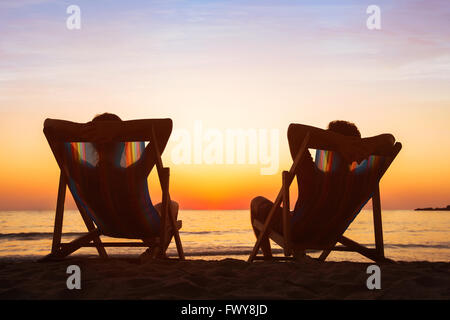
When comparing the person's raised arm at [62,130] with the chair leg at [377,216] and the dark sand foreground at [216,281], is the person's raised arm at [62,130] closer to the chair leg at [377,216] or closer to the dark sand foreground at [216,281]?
the dark sand foreground at [216,281]

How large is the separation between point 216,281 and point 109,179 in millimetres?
1347

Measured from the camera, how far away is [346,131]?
406 centimetres

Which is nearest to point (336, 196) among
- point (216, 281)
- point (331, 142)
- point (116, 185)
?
point (331, 142)

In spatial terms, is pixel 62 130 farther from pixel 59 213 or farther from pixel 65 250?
pixel 65 250

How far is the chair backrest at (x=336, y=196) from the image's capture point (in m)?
3.77

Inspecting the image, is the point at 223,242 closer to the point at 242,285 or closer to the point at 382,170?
the point at 382,170

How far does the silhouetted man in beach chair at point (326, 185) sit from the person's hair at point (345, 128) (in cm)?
20

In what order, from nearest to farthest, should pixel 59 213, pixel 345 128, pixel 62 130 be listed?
pixel 62 130
pixel 59 213
pixel 345 128

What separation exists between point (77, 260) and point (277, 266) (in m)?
1.56

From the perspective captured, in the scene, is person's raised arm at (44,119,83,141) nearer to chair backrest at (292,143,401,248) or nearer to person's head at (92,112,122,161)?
person's head at (92,112,122,161)

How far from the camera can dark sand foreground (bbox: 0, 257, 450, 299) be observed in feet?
8.07

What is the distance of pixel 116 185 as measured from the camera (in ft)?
12.0

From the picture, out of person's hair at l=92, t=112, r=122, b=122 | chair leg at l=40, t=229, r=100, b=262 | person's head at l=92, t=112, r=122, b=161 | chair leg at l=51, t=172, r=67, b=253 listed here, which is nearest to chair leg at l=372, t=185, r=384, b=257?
person's head at l=92, t=112, r=122, b=161

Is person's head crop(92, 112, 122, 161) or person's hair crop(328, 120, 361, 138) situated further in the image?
person's hair crop(328, 120, 361, 138)
